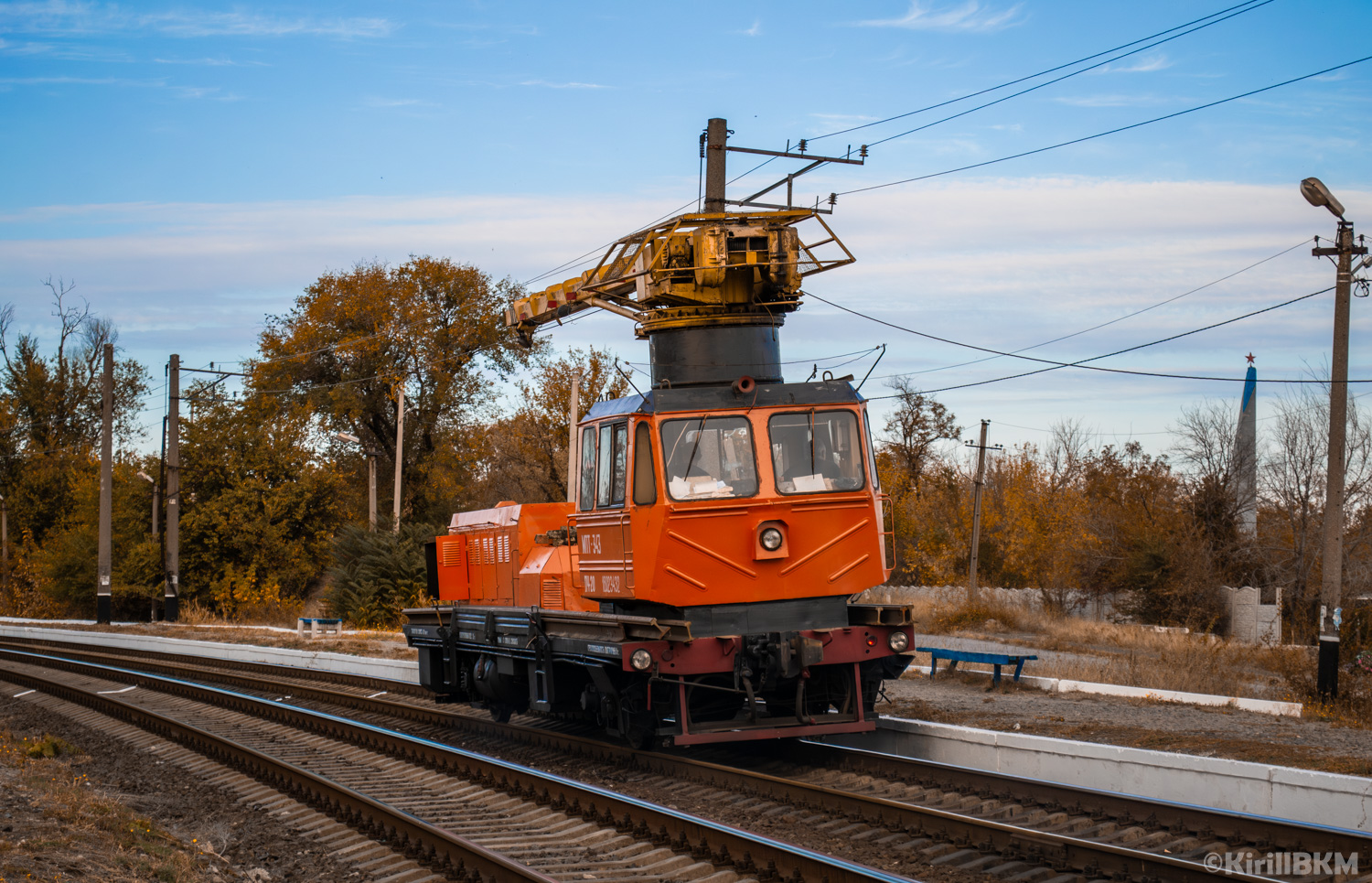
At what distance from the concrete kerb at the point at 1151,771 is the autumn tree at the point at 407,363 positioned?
36.3 meters

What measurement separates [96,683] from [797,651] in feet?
51.5

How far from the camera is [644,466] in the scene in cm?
1016

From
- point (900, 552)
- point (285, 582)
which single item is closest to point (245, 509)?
point (285, 582)

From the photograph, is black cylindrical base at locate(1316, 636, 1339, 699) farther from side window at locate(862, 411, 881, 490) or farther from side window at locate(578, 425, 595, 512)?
side window at locate(578, 425, 595, 512)

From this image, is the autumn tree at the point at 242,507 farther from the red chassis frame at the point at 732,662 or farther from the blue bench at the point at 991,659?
the red chassis frame at the point at 732,662

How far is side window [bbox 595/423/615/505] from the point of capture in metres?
10.7

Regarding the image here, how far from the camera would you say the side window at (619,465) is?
1035 cm

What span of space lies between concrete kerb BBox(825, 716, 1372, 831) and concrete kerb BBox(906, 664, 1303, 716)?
5303 mm

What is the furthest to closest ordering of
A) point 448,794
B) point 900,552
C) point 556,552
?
point 900,552 → point 556,552 → point 448,794

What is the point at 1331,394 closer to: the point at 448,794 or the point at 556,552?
the point at 556,552

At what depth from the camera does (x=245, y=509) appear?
3984 centimetres

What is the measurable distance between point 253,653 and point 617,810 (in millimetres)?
19371

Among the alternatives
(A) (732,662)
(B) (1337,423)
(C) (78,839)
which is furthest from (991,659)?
(C) (78,839)

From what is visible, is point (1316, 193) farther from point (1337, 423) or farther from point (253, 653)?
point (253, 653)
